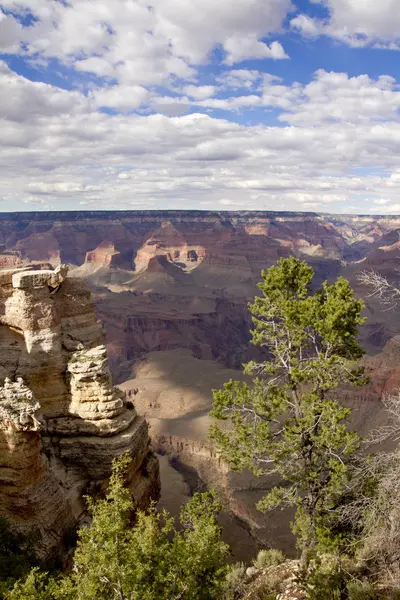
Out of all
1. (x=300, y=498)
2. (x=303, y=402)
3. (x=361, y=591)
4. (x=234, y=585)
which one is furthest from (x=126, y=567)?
(x=303, y=402)

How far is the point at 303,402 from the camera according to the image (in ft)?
49.9

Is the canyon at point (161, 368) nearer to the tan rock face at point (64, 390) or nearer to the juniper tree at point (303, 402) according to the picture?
the tan rock face at point (64, 390)

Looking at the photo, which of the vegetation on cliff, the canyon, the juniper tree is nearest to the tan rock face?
the canyon

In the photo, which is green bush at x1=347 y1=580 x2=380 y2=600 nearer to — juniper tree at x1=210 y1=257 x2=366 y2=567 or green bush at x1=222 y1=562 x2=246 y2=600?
juniper tree at x1=210 y1=257 x2=366 y2=567

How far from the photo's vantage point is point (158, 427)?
47.0 metres

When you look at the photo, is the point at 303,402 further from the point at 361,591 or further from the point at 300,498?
the point at 361,591

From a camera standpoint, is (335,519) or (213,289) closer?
(335,519)

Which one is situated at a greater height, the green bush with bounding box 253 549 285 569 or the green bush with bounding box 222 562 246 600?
the green bush with bounding box 222 562 246 600

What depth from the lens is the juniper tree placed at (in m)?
13.9

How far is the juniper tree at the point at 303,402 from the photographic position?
13.9 metres

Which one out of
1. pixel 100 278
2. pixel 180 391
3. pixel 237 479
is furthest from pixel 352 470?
pixel 100 278

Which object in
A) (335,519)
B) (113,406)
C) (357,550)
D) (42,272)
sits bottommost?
(357,550)

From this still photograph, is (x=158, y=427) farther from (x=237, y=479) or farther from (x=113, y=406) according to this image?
(x=113, y=406)

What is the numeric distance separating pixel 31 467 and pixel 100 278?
135164 millimetres
